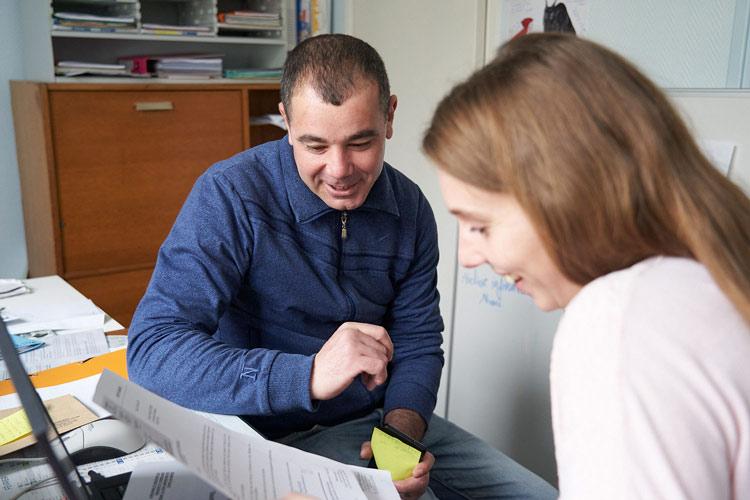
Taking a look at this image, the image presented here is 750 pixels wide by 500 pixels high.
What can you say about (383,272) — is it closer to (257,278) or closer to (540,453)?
(257,278)

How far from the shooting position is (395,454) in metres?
1.14

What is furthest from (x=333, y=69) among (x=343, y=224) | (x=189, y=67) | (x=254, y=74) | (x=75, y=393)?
(x=254, y=74)

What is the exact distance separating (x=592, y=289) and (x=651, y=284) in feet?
0.17

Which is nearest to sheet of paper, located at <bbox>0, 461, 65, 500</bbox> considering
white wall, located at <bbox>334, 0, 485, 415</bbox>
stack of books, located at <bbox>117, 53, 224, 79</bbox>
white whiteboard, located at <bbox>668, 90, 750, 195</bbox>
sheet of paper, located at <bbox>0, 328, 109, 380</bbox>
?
sheet of paper, located at <bbox>0, 328, 109, 380</bbox>

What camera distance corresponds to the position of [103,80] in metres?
2.61

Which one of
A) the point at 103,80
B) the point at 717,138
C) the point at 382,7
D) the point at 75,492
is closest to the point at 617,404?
the point at 75,492

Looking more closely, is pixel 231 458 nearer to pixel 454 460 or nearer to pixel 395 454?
pixel 395 454

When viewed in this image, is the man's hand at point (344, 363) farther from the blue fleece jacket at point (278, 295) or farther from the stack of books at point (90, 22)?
the stack of books at point (90, 22)

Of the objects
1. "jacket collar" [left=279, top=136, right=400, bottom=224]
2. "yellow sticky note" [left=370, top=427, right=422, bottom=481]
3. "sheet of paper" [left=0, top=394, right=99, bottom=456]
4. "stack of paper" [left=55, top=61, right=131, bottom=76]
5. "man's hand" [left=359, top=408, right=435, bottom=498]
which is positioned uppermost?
"stack of paper" [left=55, top=61, right=131, bottom=76]

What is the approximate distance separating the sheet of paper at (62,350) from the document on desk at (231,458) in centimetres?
64

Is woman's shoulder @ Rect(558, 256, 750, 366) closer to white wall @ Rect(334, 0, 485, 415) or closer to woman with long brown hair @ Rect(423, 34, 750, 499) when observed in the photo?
woman with long brown hair @ Rect(423, 34, 750, 499)

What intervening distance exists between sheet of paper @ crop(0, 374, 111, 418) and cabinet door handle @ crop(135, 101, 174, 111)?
1563 mm

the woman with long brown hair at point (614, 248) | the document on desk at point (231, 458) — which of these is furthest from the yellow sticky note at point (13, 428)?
the woman with long brown hair at point (614, 248)

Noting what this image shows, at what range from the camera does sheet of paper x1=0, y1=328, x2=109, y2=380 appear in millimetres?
1401
